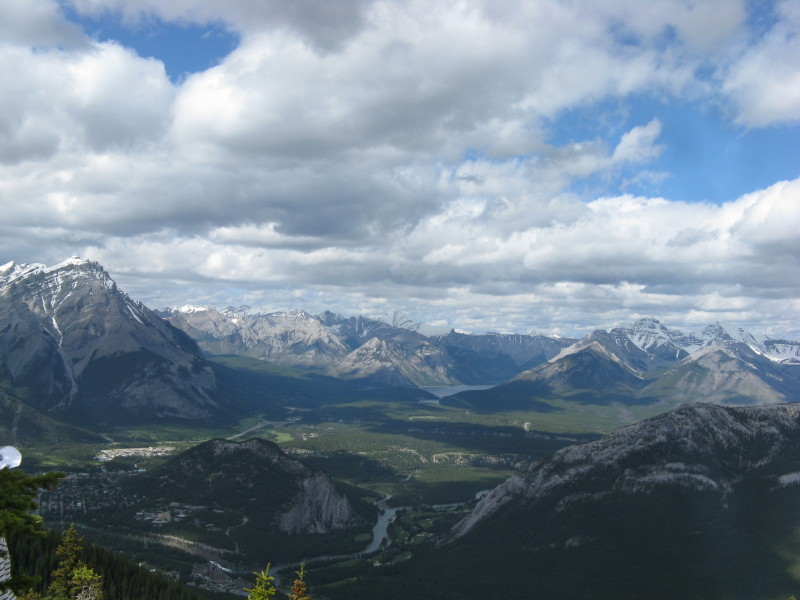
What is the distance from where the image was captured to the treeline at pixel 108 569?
416 ft

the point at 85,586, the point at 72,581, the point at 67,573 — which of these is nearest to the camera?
the point at 72,581

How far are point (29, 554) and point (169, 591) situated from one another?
101ft

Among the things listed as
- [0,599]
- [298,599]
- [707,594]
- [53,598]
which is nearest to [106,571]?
[53,598]

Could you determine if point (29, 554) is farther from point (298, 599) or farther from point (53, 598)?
point (298, 599)

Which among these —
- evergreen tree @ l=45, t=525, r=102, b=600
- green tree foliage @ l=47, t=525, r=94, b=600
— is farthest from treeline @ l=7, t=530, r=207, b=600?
evergreen tree @ l=45, t=525, r=102, b=600

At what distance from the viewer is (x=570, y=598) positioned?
195 metres

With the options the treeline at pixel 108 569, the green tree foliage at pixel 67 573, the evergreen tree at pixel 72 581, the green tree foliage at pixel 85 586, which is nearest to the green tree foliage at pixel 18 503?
the evergreen tree at pixel 72 581

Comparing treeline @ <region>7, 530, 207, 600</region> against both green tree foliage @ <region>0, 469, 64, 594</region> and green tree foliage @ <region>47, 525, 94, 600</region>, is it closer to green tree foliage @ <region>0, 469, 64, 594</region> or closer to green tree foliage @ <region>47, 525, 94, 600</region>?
green tree foliage @ <region>47, 525, 94, 600</region>

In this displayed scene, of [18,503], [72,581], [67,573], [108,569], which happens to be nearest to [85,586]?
[72,581]

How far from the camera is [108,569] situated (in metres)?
143

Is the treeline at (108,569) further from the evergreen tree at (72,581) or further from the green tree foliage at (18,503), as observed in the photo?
the green tree foliage at (18,503)

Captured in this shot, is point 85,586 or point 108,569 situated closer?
point 85,586

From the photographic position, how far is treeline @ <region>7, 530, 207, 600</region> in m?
127

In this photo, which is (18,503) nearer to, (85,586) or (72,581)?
(72,581)
